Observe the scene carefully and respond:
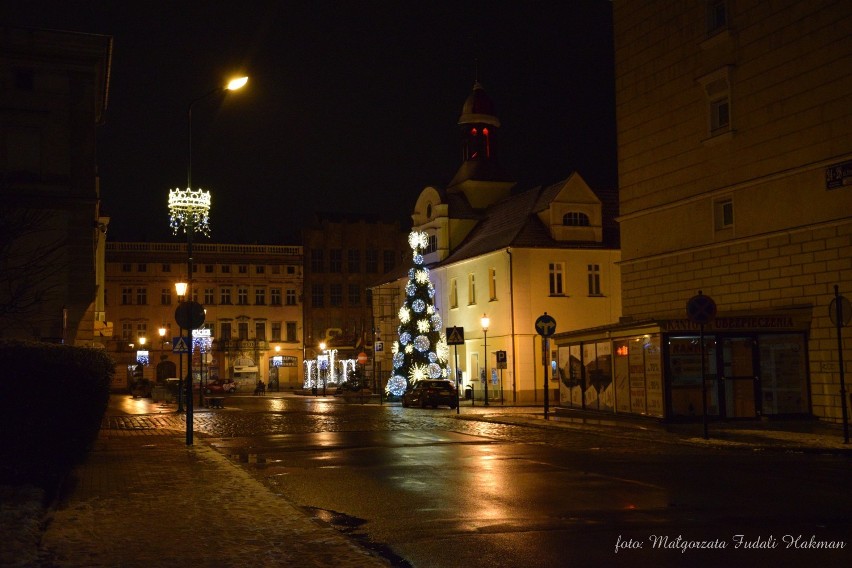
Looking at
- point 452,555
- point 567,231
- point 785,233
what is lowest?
point 452,555

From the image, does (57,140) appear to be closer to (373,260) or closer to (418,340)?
(418,340)

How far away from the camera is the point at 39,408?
1379cm

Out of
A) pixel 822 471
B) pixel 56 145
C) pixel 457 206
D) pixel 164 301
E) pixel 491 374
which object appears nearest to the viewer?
pixel 822 471

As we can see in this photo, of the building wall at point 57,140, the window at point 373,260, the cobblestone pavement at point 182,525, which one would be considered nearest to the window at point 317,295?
the window at point 373,260

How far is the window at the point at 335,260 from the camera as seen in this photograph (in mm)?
96188

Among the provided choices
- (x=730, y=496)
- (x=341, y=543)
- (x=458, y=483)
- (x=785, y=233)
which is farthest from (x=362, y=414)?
(x=341, y=543)

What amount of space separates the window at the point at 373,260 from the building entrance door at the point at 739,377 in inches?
2844

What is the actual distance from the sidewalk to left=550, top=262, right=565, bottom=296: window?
2998 centimetres

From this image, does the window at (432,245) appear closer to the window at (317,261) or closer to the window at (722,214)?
the window at (722,214)

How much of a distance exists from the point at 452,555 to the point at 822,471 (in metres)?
9.44

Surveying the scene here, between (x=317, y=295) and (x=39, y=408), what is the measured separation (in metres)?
82.4

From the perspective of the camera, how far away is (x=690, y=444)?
21.8 metres

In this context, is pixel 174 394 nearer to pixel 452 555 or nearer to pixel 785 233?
pixel 785 233

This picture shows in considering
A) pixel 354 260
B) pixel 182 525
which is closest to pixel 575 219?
pixel 182 525
